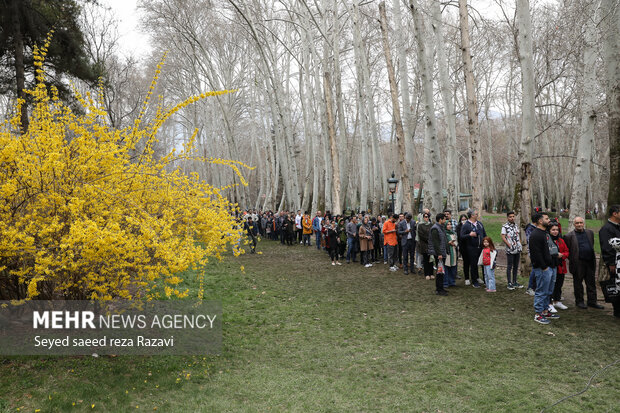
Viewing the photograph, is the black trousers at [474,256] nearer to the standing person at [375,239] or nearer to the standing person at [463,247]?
the standing person at [463,247]

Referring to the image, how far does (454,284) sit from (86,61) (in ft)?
41.8

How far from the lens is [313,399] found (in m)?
4.22

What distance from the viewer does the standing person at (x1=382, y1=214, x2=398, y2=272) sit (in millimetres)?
11625

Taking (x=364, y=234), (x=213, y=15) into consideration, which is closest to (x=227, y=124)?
(x=213, y=15)

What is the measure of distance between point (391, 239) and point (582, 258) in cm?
533

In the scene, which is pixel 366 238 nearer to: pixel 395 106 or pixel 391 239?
pixel 391 239

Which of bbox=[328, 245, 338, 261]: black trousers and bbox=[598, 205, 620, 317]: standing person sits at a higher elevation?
bbox=[598, 205, 620, 317]: standing person

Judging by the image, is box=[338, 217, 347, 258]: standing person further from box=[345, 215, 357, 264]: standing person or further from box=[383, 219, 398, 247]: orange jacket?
box=[383, 219, 398, 247]: orange jacket

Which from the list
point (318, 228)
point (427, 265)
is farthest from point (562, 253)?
point (318, 228)

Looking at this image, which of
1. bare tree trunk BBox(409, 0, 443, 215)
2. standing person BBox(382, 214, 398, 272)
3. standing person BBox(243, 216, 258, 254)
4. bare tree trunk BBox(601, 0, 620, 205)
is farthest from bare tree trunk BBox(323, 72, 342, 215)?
bare tree trunk BBox(601, 0, 620, 205)

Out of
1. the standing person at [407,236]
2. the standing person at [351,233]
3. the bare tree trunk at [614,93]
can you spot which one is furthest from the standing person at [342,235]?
the bare tree trunk at [614,93]

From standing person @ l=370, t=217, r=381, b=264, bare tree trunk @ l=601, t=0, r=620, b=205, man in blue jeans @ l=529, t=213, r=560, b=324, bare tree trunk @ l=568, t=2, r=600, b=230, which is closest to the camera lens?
man in blue jeans @ l=529, t=213, r=560, b=324

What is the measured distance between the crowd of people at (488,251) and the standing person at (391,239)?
1 cm

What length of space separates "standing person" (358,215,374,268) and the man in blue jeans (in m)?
6.25
